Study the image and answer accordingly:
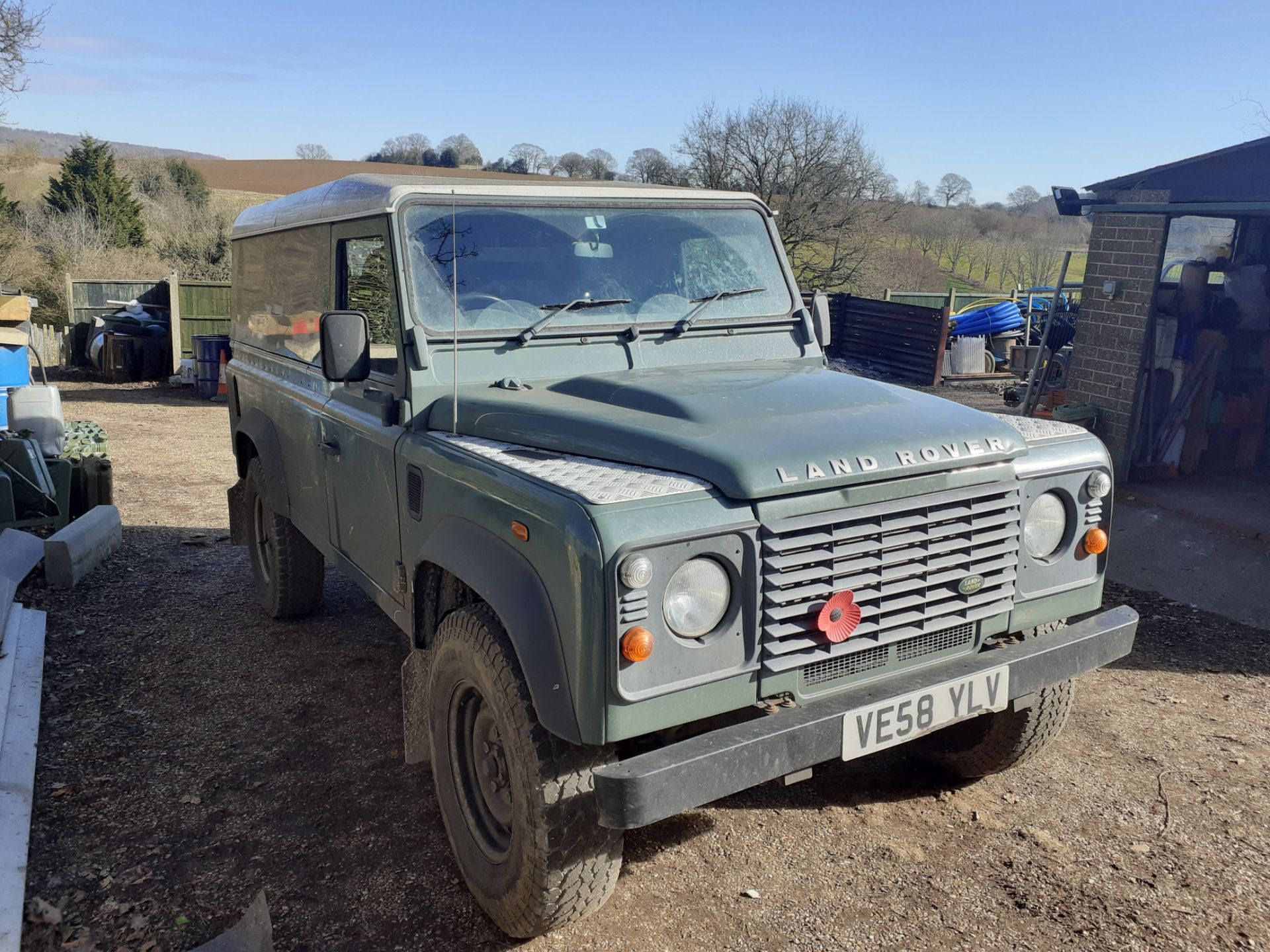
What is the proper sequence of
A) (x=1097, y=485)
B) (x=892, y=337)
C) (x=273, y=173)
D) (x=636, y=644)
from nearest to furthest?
1. (x=636, y=644)
2. (x=1097, y=485)
3. (x=892, y=337)
4. (x=273, y=173)

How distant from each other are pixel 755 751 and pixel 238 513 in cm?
443

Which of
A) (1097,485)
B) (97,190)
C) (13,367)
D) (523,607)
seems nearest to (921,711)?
(1097,485)

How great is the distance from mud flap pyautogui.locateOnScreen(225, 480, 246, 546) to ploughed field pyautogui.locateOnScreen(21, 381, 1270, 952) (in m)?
0.96

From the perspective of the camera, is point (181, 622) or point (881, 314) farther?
point (881, 314)

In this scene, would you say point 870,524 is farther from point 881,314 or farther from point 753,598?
point 881,314

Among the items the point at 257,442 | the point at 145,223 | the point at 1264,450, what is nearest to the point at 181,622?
the point at 257,442

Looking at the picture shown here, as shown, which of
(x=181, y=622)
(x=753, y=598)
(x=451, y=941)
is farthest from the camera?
(x=181, y=622)

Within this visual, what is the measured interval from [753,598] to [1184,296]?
806 centimetres

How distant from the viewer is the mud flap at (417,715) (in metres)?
3.25

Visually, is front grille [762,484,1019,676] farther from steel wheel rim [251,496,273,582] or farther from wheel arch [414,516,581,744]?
steel wheel rim [251,496,273,582]

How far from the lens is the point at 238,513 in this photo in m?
5.92

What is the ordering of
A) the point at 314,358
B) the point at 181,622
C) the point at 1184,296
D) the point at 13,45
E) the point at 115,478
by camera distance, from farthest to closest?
the point at 13,45, the point at 115,478, the point at 1184,296, the point at 181,622, the point at 314,358

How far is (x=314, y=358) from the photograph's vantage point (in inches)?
171

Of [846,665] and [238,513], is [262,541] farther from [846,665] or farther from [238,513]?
[846,665]
